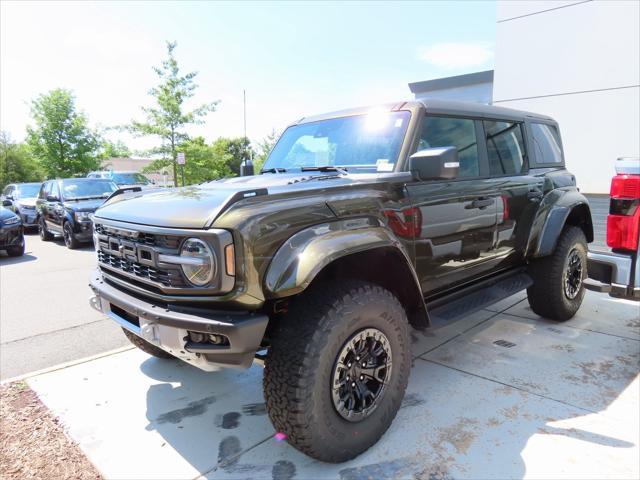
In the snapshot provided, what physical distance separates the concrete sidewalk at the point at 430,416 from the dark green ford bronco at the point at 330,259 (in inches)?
10.7

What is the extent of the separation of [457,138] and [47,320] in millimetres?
4622

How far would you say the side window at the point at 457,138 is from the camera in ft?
10.0

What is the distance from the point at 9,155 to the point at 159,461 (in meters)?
37.3

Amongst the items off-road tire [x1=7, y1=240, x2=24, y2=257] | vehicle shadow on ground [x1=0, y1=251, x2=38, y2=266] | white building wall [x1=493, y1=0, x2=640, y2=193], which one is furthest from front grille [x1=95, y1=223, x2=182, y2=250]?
white building wall [x1=493, y1=0, x2=640, y2=193]

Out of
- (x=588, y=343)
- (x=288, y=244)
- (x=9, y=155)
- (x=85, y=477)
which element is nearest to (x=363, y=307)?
(x=288, y=244)

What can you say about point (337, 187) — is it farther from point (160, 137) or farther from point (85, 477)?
point (160, 137)

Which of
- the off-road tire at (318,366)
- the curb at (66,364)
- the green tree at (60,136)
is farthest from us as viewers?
the green tree at (60,136)

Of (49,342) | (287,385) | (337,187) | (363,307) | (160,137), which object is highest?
(160,137)

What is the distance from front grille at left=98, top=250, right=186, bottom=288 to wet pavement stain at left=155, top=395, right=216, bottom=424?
999mm

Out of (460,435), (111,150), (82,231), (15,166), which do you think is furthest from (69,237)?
(111,150)

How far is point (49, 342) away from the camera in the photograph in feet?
13.7

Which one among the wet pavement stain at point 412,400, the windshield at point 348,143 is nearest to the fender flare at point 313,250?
the windshield at point 348,143

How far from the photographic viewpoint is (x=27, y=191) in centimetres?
1559

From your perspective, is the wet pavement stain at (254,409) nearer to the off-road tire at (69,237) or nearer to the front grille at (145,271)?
the front grille at (145,271)
